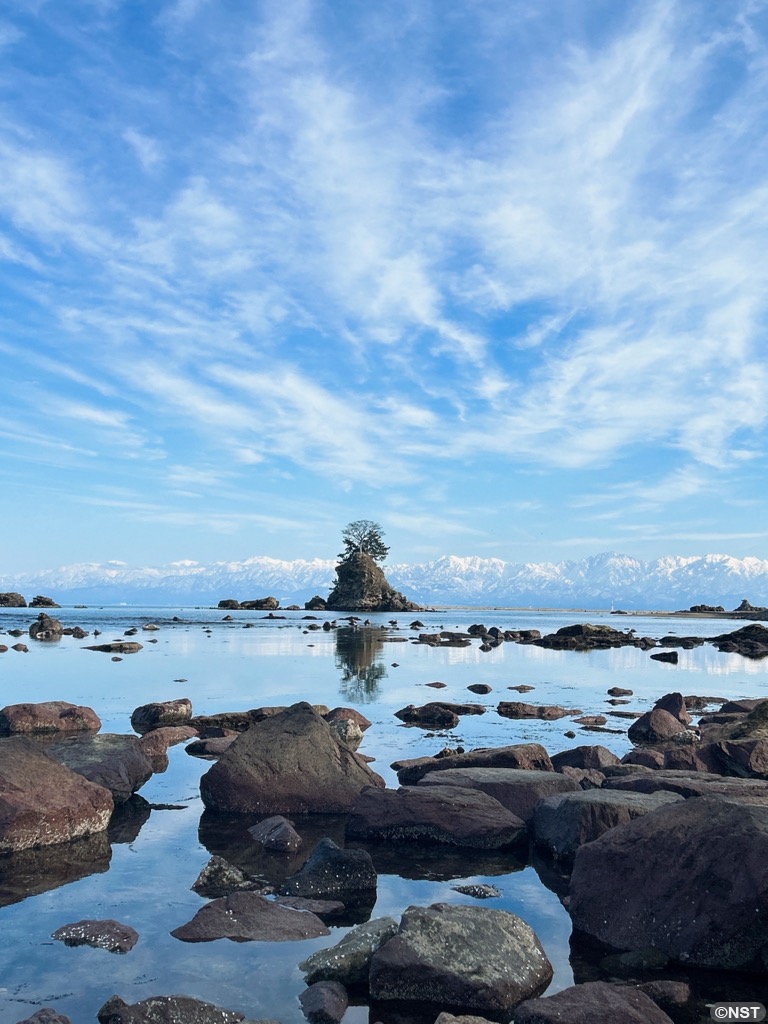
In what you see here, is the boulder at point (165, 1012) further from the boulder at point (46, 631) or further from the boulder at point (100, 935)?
the boulder at point (46, 631)

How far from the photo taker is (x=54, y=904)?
944 centimetres

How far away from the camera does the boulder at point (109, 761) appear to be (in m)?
14.0

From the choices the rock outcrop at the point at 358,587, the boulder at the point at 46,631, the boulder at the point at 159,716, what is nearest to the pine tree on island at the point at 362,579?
the rock outcrop at the point at 358,587

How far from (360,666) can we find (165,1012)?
35.0 m

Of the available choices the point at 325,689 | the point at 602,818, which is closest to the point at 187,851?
the point at 602,818

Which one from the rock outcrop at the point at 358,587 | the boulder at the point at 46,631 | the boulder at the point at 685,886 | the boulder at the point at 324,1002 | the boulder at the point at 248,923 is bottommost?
the boulder at the point at 324,1002

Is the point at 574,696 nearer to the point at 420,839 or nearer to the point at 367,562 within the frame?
the point at 420,839

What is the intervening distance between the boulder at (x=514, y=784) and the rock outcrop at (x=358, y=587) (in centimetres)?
14830

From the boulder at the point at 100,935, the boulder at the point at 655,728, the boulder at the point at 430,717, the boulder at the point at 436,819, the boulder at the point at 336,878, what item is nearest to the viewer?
the boulder at the point at 100,935

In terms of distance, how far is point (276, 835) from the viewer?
12.1m

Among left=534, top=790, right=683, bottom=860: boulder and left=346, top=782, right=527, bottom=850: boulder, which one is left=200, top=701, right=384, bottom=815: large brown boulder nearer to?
left=346, top=782, right=527, bottom=850: boulder

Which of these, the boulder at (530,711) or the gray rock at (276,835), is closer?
the gray rock at (276,835)

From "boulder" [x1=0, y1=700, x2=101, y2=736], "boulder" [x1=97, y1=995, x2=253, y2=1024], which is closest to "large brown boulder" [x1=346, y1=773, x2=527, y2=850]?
"boulder" [x1=97, y1=995, x2=253, y2=1024]

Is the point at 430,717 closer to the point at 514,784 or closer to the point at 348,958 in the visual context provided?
the point at 514,784
